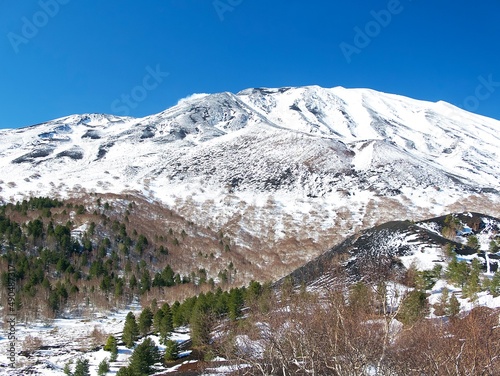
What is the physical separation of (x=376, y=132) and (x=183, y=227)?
125957mm

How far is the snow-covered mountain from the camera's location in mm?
81750

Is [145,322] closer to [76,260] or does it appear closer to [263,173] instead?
[76,260]

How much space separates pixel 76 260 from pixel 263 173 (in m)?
61.6

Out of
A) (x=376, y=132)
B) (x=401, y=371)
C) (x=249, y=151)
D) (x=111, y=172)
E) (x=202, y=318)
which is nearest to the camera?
(x=401, y=371)

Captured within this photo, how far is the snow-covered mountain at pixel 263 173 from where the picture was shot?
81.8 metres

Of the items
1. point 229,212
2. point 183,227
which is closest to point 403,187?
point 229,212

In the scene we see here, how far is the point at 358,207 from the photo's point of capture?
8612 centimetres

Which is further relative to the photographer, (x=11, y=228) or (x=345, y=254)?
(x=11, y=228)

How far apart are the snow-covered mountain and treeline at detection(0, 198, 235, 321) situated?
18871 millimetres

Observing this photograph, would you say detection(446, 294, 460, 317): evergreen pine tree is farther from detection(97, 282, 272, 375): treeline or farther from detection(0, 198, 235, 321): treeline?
detection(0, 198, 235, 321): treeline

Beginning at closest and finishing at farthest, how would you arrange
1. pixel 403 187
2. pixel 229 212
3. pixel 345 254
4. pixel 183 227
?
pixel 345 254, pixel 183 227, pixel 229 212, pixel 403 187

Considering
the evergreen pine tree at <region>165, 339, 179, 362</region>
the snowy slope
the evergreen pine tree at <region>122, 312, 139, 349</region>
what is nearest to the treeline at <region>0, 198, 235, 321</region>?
the evergreen pine tree at <region>122, 312, 139, 349</region>

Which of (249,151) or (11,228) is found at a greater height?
(249,151)

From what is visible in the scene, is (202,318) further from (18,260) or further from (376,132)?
(376,132)
